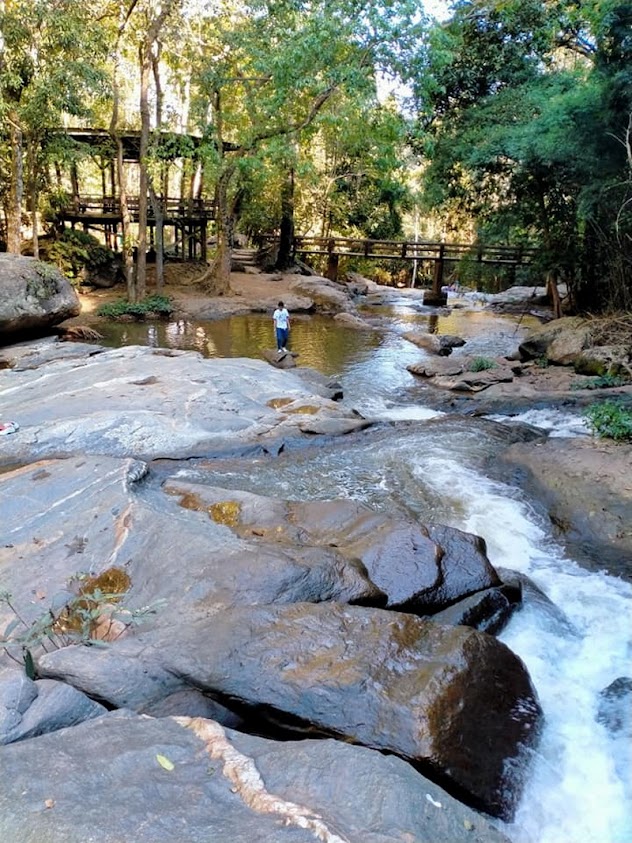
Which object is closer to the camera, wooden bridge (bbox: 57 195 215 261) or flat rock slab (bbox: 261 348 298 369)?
flat rock slab (bbox: 261 348 298 369)

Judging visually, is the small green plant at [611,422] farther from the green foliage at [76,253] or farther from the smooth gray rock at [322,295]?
the green foliage at [76,253]

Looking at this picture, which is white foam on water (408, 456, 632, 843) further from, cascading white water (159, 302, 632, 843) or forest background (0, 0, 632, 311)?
forest background (0, 0, 632, 311)

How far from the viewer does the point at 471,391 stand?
11.6 meters

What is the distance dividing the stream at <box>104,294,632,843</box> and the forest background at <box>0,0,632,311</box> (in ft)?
16.7

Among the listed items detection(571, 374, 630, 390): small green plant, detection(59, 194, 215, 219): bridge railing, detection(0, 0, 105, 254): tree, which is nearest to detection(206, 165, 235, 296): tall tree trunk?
detection(59, 194, 215, 219): bridge railing

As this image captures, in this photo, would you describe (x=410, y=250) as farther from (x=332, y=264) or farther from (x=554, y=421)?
(x=554, y=421)

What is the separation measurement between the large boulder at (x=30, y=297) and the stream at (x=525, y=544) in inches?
231

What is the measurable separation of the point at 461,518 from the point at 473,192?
12.1 m

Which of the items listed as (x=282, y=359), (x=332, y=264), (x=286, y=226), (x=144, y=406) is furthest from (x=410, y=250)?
(x=144, y=406)

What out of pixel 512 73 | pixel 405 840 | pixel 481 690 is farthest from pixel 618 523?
pixel 512 73

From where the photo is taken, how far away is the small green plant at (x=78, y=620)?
375 centimetres

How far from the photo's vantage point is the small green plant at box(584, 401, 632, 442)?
7.95 meters

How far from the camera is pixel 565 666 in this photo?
4.49 m

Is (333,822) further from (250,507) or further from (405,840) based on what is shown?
(250,507)
